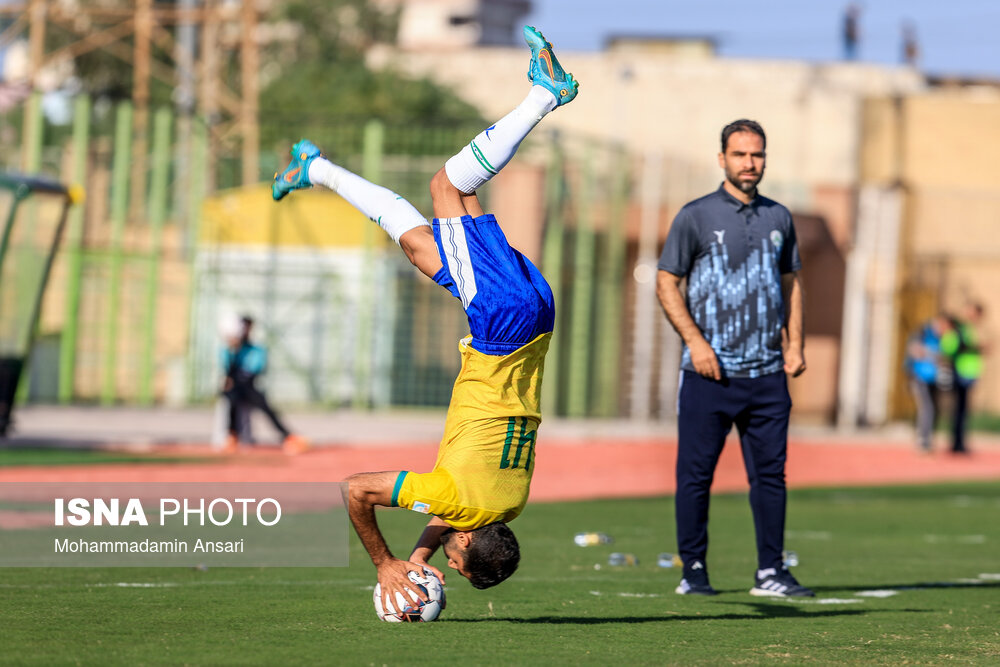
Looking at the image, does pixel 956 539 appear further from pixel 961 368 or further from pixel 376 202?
pixel 961 368

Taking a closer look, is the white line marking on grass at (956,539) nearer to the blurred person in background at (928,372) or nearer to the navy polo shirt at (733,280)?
the navy polo shirt at (733,280)

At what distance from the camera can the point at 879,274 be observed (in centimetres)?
3177

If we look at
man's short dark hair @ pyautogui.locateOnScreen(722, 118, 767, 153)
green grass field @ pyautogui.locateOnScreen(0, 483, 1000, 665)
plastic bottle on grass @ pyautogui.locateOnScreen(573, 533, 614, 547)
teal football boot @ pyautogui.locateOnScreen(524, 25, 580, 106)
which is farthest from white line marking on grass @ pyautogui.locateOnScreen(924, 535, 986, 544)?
teal football boot @ pyautogui.locateOnScreen(524, 25, 580, 106)

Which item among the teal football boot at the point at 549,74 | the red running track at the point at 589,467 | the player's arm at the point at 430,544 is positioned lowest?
the red running track at the point at 589,467

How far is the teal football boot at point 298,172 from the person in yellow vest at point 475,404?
72 centimetres

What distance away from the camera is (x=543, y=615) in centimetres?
716

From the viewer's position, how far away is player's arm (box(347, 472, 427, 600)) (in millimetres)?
6438

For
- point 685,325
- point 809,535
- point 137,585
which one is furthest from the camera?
point 809,535

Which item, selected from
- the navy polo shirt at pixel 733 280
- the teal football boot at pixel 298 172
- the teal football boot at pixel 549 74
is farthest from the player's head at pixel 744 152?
the teal football boot at pixel 298 172

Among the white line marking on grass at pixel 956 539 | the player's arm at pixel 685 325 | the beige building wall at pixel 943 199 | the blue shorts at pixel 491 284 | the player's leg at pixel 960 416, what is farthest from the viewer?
the beige building wall at pixel 943 199

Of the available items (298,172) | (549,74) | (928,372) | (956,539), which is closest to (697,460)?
(549,74)

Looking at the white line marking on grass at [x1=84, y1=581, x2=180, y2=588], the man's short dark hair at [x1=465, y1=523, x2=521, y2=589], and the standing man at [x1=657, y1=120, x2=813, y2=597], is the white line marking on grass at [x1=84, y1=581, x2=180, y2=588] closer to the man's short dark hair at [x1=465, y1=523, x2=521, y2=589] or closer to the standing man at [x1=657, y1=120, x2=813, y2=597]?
the man's short dark hair at [x1=465, y1=523, x2=521, y2=589]

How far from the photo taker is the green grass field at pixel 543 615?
5.99 meters

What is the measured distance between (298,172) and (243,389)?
11717 mm
